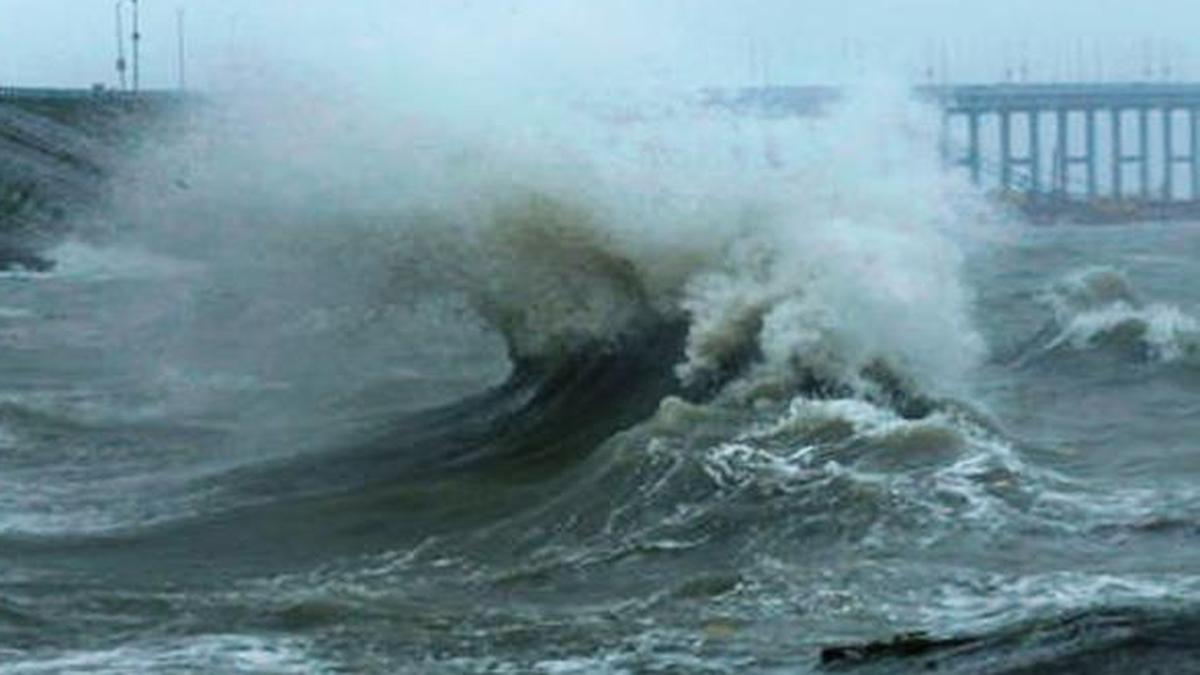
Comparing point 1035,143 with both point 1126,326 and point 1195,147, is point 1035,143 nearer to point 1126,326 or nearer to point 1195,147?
point 1195,147

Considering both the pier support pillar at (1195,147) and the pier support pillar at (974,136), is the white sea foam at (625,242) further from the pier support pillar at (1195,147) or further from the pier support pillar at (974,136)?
the pier support pillar at (1195,147)

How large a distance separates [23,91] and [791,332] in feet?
345

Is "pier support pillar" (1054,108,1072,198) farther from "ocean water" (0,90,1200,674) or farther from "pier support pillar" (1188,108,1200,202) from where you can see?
"ocean water" (0,90,1200,674)

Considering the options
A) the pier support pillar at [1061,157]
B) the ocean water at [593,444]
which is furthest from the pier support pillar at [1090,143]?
the ocean water at [593,444]

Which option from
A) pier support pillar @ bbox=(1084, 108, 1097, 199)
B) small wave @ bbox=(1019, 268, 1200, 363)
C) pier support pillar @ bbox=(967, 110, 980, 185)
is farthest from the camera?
pier support pillar @ bbox=(1084, 108, 1097, 199)

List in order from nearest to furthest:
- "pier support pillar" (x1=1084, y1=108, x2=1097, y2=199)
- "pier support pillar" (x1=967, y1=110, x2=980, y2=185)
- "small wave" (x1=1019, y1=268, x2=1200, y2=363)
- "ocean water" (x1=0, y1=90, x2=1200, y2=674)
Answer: "ocean water" (x1=0, y1=90, x2=1200, y2=674) → "small wave" (x1=1019, y1=268, x2=1200, y2=363) → "pier support pillar" (x1=967, y1=110, x2=980, y2=185) → "pier support pillar" (x1=1084, y1=108, x2=1097, y2=199)

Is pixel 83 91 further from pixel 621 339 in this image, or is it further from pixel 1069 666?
pixel 1069 666

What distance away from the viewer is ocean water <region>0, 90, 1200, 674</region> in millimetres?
10438

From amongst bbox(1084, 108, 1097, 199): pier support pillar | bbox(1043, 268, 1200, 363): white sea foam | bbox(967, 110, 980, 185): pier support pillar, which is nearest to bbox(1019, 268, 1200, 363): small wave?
bbox(1043, 268, 1200, 363): white sea foam

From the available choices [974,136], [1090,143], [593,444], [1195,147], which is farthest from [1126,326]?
[1195,147]

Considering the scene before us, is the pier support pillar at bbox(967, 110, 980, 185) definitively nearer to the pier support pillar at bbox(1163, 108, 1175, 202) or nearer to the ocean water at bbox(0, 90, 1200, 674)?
the pier support pillar at bbox(1163, 108, 1175, 202)

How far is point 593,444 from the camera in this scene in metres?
17.5

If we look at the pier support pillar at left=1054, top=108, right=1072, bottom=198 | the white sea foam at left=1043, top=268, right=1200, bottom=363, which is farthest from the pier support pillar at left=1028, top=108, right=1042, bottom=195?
the white sea foam at left=1043, top=268, right=1200, bottom=363

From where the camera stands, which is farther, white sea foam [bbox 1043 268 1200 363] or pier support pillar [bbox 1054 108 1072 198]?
pier support pillar [bbox 1054 108 1072 198]
